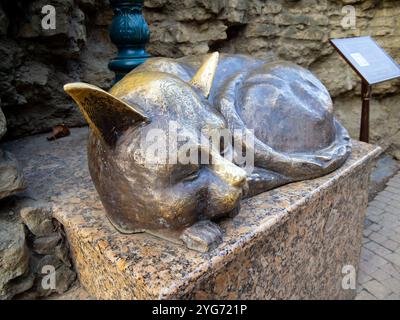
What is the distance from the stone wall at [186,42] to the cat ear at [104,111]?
1.54 m

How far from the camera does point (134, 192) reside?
1057mm

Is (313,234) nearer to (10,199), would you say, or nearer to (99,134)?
(99,134)

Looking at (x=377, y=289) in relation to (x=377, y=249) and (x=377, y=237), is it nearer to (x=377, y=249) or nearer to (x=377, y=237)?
(x=377, y=249)

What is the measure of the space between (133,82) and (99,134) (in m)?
0.23

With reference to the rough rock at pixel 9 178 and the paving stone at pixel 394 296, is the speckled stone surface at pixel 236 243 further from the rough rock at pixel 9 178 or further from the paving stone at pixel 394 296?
the paving stone at pixel 394 296

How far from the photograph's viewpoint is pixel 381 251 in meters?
2.79

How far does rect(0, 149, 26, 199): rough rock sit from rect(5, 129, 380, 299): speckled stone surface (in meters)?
0.16

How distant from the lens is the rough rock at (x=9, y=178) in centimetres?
138

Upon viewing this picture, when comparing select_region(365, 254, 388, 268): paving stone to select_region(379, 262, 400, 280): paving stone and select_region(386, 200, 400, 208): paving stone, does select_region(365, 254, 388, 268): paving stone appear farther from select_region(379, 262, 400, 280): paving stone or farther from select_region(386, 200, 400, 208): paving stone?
select_region(386, 200, 400, 208): paving stone

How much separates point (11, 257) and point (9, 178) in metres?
0.32

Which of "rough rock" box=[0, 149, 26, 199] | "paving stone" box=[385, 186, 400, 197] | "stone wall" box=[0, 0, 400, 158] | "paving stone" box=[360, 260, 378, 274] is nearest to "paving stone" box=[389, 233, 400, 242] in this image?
"paving stone" box=[360, 260, 378, 274]

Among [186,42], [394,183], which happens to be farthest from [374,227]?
[186,42]
